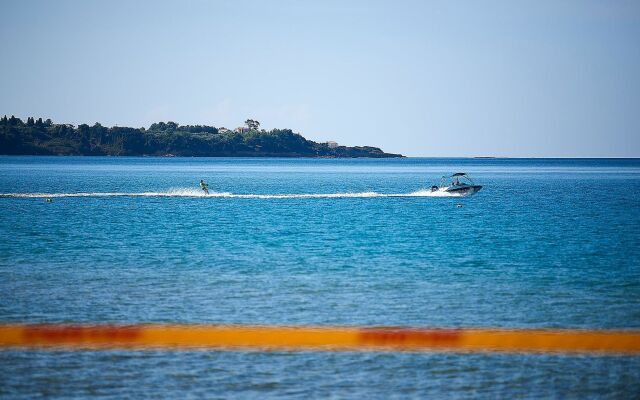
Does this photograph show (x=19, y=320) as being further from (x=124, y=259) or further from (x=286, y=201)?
(x=286, y=201)

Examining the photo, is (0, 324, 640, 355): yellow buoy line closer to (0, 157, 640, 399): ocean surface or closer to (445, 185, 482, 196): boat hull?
(0, 157, 640, 399): ocean surface

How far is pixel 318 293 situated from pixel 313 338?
612 centimetres

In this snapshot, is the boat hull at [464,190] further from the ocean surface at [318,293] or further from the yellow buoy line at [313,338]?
the yellow buoy line at [313,338]

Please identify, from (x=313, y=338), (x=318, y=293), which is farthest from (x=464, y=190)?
(x=313, y=338)

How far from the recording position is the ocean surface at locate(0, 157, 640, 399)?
14.2 meters

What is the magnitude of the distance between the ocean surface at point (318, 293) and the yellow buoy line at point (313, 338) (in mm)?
635

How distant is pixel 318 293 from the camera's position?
23719mm

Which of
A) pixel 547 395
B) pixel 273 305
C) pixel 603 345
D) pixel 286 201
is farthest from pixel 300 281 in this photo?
pixel 286 201

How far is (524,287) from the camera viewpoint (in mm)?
25797

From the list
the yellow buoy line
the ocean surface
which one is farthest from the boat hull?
the yellow buoy line

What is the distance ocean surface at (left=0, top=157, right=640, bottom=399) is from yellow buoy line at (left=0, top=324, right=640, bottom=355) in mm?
635

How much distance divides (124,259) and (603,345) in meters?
21.9

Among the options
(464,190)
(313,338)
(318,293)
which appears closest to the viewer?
(313,338)

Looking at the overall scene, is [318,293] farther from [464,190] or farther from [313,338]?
[464,190]
